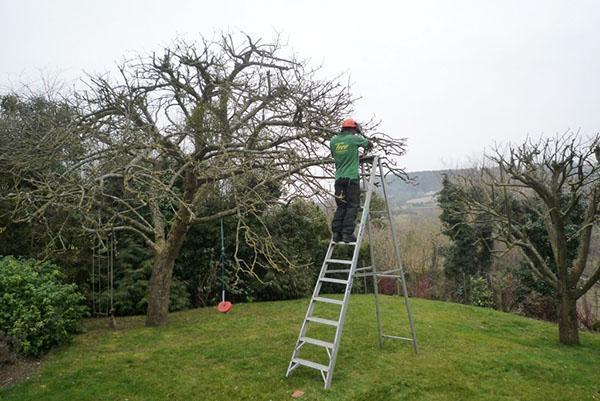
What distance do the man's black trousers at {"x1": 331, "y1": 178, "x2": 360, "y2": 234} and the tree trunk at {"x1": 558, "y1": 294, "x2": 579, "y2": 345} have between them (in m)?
4.24

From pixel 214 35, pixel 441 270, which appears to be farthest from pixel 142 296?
pixel 441 270

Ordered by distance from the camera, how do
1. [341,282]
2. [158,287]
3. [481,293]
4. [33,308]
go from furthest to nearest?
1. [481,293]
2. [158,287]
3. [33,308]
4. [341,282]

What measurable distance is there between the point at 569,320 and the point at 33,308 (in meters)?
8.31

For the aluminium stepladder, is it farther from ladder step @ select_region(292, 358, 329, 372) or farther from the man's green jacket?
the man's green jacket

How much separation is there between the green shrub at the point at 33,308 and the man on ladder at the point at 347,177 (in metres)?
4.31

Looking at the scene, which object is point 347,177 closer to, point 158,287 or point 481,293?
point 158,287

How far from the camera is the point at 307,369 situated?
5023 mm

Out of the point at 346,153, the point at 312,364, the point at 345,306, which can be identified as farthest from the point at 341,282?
the point at 346,153

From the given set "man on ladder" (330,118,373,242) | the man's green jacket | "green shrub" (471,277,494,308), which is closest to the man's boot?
"man on ladder" (330,118,373,242)

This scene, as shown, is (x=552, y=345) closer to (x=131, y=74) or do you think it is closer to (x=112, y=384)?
(x=112, y=384)

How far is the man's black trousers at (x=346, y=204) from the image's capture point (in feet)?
17.1

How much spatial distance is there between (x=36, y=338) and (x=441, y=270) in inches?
514

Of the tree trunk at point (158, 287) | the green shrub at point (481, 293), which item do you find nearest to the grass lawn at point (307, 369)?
the tree trunk at point (158, 287)

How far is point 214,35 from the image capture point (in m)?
7.87
